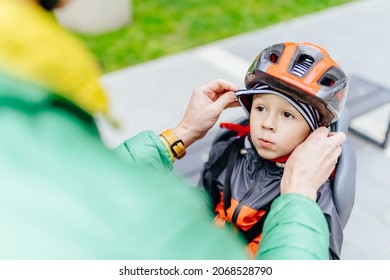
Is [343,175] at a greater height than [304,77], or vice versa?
[304,77]

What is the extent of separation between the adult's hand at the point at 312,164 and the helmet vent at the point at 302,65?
0.25 metres

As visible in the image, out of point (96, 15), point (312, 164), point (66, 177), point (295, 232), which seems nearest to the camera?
point (66, 177)

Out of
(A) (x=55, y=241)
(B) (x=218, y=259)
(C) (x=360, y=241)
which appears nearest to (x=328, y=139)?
(B) (x=218, y=259)

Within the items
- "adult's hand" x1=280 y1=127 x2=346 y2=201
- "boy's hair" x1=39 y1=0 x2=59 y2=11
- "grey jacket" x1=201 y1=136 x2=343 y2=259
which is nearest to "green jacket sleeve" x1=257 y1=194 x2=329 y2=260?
Result: "adult's hand" x1=280 y1=127 x2=346 y2=201

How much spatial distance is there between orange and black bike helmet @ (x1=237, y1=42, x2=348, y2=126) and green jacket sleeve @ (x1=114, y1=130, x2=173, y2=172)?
412mm

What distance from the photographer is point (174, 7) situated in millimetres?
6457

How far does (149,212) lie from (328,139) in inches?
46.4

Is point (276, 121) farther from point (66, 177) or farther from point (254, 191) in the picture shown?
point (66, 177)

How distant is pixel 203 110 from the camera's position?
2045 mm

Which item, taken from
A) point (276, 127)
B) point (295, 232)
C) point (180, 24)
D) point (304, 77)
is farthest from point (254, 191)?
point (180, 24)

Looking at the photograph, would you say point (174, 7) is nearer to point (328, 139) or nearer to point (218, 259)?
point (328, 139)

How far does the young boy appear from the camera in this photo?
1.85 m

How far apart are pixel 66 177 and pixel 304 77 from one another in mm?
1374

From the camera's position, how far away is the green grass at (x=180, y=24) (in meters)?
5.34
